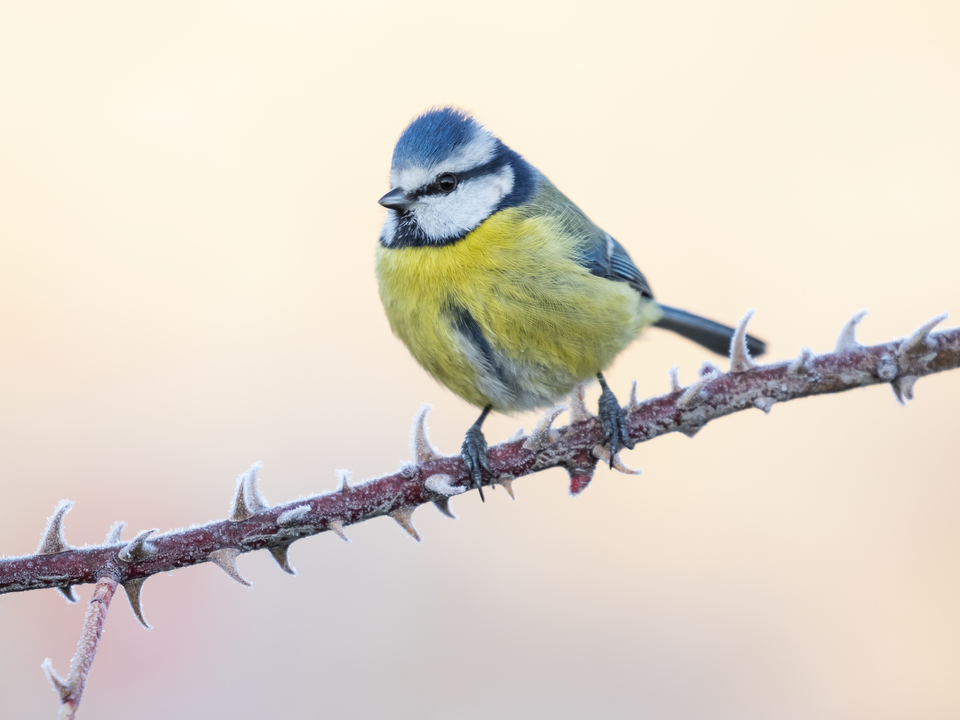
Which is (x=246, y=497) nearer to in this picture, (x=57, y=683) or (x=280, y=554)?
(x=280, y=554)

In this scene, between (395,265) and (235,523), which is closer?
(235,523)

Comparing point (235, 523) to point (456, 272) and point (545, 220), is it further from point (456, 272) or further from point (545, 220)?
point (545, 220)

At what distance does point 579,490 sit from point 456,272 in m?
1.10

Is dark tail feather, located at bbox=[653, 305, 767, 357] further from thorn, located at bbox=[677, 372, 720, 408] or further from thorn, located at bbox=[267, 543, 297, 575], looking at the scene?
thorn, located at bbox=[267, 543, 297, 575]

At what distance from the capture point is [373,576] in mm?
4223

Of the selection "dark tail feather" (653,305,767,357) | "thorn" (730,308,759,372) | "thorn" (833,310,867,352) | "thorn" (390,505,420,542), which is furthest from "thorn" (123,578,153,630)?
"dark tail feather" (653,305,767,357)

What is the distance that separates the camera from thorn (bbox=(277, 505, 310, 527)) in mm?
1274

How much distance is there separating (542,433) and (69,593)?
777mm

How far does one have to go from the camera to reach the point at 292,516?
1.28 m

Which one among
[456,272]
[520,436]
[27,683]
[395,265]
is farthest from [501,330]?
[27,683]

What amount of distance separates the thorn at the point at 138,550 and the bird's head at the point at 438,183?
4.77 ft

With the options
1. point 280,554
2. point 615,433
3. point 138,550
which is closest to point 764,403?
point 615,433

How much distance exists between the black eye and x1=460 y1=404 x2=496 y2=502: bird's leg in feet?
2.37

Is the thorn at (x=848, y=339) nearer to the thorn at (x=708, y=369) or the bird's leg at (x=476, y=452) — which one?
the thorn at (x=708, y=369)
